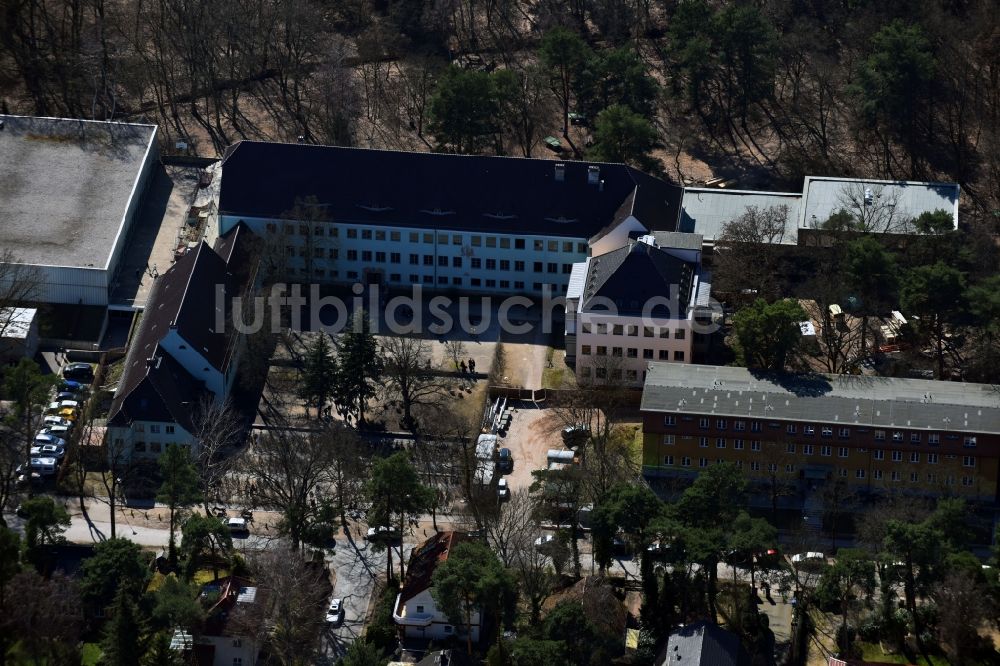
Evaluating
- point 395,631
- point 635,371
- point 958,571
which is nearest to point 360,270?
point 635,371

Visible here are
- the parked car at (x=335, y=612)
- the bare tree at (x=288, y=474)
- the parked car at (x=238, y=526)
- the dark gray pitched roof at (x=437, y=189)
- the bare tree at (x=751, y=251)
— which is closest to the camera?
the parked car at (x=335, y=612)

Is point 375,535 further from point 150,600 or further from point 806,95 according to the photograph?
point 806,95

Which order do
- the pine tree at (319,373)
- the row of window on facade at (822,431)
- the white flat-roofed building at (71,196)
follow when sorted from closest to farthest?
the row of window on facade at (822,431), the pine tree at (319,373), the white flat-roofed building at (71,196)

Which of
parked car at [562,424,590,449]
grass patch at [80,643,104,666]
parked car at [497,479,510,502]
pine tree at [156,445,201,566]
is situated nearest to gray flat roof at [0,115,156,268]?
pine tree at [156,445,201,566]

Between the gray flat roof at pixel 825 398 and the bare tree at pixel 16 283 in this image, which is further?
the bare tree at pixel 16 283

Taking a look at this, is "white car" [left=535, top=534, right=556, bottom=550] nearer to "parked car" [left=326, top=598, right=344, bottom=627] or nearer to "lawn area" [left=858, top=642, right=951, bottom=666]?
"parked car" [left=326, top=598, right=344, bottom=627]

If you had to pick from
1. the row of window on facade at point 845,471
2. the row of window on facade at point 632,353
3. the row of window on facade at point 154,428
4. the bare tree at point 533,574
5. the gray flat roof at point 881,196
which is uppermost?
the gray flat roof at point 881,196

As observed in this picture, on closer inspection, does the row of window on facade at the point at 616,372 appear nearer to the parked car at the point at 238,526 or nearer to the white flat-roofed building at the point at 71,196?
the parked car at the point at 238,526

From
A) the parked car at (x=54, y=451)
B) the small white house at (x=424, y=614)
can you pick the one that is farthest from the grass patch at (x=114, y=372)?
the small white house at (x=424, y=614)
